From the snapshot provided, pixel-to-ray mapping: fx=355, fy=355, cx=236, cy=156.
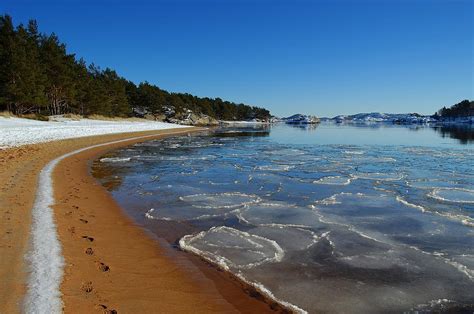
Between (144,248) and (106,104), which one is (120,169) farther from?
(106,104)

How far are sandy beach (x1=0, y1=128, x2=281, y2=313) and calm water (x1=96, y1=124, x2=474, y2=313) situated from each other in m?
0.53

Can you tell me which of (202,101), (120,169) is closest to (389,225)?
(120,169)

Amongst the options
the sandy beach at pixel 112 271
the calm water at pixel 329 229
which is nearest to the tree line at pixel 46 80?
the calm water at pixel 329 229

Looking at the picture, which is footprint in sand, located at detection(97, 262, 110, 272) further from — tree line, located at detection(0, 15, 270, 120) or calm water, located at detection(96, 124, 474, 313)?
tree line, located at detection(0, 15, 270, 120)

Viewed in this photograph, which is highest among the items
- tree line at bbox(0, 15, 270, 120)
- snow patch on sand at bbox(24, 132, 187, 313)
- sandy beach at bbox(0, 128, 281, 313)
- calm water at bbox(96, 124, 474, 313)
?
tree line at bbox(0, 15, 270, 120)

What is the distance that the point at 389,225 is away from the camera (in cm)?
889

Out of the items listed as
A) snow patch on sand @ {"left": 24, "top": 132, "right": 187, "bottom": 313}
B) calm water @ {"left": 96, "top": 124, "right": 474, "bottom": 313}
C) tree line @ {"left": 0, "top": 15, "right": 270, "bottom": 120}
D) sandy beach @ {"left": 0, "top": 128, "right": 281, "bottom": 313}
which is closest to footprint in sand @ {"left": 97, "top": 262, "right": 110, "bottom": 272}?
sandy beach @ {"left": 0, "top": 128, "right": 281, "bottom": 313}

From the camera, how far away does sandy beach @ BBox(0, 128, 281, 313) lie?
15.4ft

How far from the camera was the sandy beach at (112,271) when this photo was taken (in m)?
4.71

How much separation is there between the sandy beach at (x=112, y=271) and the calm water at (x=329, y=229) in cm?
53

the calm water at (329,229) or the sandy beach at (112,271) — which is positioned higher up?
the sandy beach at (112,271)

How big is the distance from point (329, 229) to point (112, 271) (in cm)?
508

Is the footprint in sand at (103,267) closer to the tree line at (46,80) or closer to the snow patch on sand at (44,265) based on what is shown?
the snow patch on sand at (44,265)

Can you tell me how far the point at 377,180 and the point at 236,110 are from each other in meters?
180
